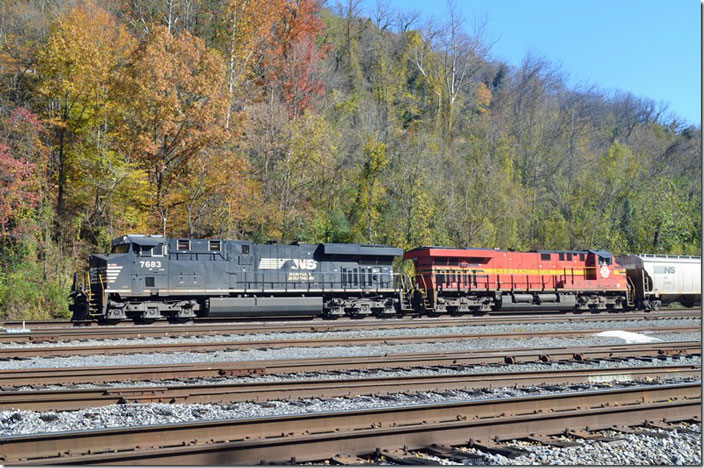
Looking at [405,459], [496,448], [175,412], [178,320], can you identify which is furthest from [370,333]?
[405,459]

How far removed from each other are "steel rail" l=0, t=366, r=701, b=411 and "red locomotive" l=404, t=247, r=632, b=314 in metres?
13.1

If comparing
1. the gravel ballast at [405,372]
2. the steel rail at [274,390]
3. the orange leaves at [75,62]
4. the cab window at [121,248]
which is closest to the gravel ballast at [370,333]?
the cab window at [121,248]

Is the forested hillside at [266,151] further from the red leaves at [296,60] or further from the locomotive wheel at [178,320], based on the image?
the locomotive wheel at [178,320]

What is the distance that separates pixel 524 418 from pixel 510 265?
18552 millimetres

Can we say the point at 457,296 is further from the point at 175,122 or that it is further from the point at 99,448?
the point at 99,448

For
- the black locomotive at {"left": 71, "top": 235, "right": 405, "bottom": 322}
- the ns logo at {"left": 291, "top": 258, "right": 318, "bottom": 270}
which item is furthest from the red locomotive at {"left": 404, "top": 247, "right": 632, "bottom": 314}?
the ns logo at {"left": 291, "top": 258, "right": 318, "bottom": 270}

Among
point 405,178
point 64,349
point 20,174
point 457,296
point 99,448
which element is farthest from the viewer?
point 405,178

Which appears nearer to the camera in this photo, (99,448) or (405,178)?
(99,448)

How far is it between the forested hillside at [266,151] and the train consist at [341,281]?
530 cm

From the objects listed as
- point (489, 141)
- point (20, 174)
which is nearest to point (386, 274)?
point (20, 174)

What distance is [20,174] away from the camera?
70.2ft

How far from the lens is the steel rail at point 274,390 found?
285 inches

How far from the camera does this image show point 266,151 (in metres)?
29.2

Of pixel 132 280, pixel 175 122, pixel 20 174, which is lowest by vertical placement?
pixel 132 280
